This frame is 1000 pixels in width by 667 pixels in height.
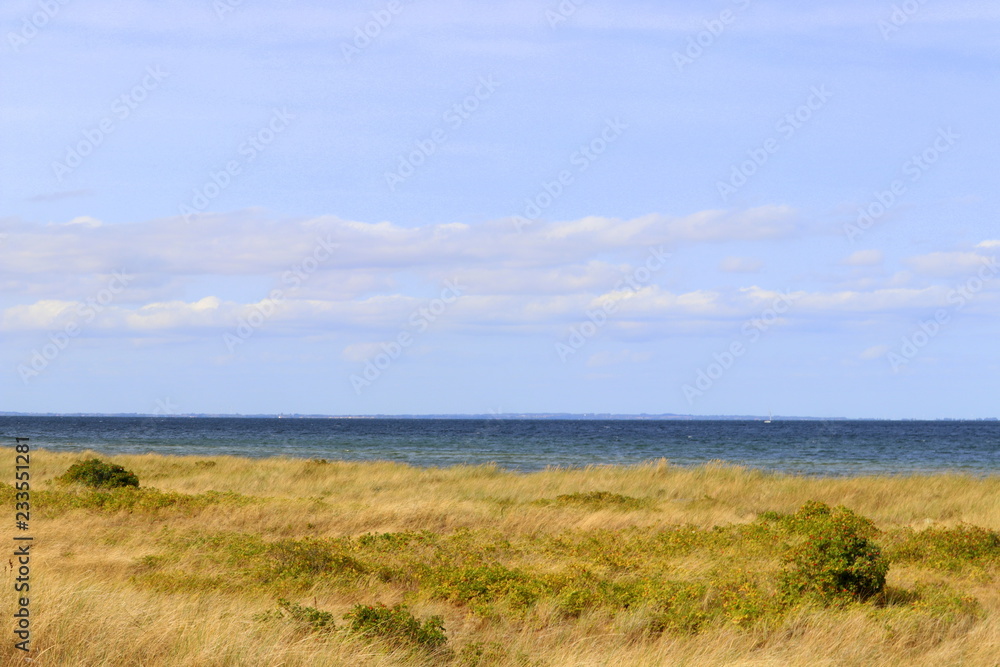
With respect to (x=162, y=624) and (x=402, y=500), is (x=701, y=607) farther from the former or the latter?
(x=402, y=500)

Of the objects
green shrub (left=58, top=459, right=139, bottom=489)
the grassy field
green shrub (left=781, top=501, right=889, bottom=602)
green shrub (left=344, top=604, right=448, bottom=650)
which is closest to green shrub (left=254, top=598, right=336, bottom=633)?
the grassy field

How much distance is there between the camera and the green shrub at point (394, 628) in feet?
25.6

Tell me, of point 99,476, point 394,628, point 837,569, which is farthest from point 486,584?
point 99,476

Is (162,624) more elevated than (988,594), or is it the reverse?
(162,624)

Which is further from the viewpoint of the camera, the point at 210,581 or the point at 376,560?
the point at 376,560

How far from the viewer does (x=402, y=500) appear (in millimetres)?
20344

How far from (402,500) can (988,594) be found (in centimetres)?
1266

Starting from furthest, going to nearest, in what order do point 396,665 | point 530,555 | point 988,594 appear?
point 530,555, point 988,594, point 396,665

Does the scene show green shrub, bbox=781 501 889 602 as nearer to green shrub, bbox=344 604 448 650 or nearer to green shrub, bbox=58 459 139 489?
green shrub, bbox=344 604 448 650

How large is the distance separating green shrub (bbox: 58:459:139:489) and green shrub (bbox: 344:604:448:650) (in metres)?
16.3

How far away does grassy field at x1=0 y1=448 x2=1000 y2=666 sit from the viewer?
721 cm

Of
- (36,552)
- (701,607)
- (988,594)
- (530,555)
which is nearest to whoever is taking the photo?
(701,607)

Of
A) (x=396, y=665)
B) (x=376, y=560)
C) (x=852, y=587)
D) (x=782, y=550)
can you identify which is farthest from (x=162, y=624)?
(x=782, y=550)

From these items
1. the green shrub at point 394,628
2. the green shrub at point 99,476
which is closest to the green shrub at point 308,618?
the green shrub at point 394,628
